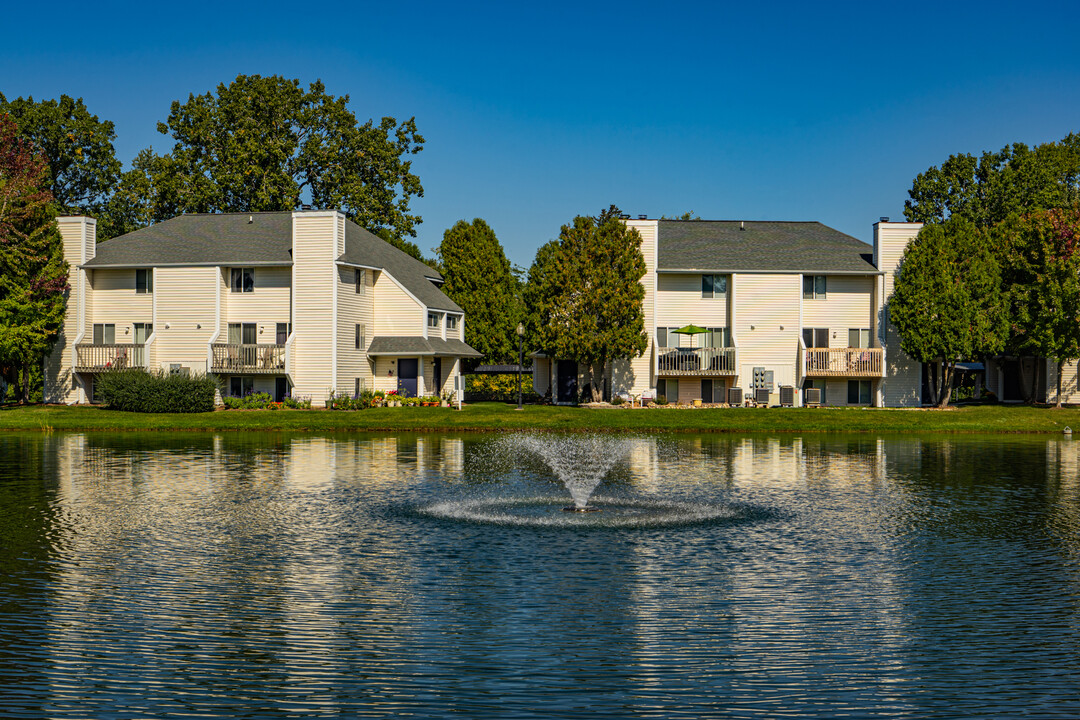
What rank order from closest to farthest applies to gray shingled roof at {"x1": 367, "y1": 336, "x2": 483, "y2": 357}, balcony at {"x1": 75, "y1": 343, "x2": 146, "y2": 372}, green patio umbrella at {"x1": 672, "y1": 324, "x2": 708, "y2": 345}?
gray shingled roof at {"x1": 367, "y1": 336, "x2": 483, "y2": 357}
balcony at {"x1": 75, "y1": 343, "x2": 146, "y2": 372}
green patio umbrella at {"x1": 672, "y1": 324, "x2": 708, "y2": 345}

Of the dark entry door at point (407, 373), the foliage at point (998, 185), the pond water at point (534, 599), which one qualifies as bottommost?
the pond water at point (534, 599)

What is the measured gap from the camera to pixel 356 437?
153 feet

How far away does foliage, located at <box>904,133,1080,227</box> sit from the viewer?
7881 cm

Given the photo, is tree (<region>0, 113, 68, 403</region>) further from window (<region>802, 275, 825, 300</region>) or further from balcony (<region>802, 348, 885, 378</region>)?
window (<region>802, 275, 825, 300</region>)

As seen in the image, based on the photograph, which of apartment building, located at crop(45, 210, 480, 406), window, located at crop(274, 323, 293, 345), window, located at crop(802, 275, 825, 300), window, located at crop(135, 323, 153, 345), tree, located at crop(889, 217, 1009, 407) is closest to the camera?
tree, located at crop(889, 217, 1009, 407)

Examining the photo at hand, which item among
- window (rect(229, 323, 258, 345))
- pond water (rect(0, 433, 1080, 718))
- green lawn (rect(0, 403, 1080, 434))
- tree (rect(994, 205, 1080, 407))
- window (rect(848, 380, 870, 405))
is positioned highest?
tree (rect(994, 205, 1080, 407))

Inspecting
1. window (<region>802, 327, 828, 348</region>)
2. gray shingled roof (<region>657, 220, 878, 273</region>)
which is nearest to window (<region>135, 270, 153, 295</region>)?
gray shingled roof (<region>657, 220, 878, 273</region>)

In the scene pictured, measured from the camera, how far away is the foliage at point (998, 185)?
7881 cm

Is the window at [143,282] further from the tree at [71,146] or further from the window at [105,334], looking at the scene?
the tree at [71,146]

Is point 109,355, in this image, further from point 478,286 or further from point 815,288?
point 815,288

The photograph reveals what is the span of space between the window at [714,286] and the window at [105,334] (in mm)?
36953

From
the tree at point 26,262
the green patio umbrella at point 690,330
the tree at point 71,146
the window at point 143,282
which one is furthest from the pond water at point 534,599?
the tree at point 71,146

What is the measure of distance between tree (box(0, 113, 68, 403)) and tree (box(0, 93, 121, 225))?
23029 mm

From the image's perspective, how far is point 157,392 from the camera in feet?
184
